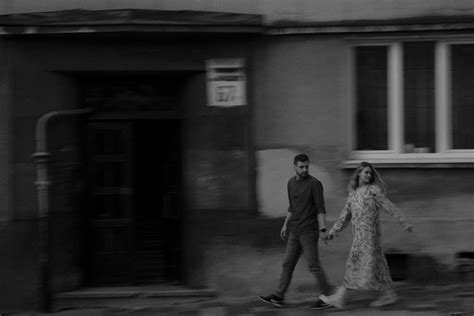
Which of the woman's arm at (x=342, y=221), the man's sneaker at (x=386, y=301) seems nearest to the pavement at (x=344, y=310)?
the man's sneaker at (x=386, y=301)

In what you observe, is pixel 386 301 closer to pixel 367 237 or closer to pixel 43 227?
pixel 367 237

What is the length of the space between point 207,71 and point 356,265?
3057 mm

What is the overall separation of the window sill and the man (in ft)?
3.98

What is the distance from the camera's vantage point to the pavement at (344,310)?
10242 millimetres

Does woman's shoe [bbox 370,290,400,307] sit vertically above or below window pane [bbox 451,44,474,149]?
below

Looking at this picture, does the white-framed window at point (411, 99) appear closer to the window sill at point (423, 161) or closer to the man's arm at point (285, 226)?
the window sill at point (423, 161)

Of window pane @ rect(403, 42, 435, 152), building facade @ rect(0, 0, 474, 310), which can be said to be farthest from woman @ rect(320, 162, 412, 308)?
window pane @ rect(403, 42, 435, 152)

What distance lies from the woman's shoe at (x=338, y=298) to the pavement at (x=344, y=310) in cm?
7

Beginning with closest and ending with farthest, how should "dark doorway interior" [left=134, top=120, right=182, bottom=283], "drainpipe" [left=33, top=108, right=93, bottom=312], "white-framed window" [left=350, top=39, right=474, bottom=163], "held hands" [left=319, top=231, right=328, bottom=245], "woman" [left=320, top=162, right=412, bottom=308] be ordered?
"woman" [left=320, top=162, right=412, bottom=308] → "held hands" [left=319, top=231, right=328, bottom=245] → "drainpipe" [left=33, top=108, right=93, bottom=312] → "white-framed window" [left=350, top=39, right=474, bottom=163] → "dark doorway interior" [left=134, top=120, right=182, bottom=283]

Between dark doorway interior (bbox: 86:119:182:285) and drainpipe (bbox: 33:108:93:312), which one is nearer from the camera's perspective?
drainpipe (bbox: 33:108:93:312)

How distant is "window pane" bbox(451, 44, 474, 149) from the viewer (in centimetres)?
1149

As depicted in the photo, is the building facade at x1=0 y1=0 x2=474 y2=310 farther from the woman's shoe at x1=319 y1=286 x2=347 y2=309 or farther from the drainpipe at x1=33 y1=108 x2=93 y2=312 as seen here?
Result: the woman's shoe at x1=319 y1=286 x2=347 y2=309

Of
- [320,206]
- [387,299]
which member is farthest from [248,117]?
[387,299]

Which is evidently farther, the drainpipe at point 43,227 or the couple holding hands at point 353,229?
the drainpipe at point 43,227
